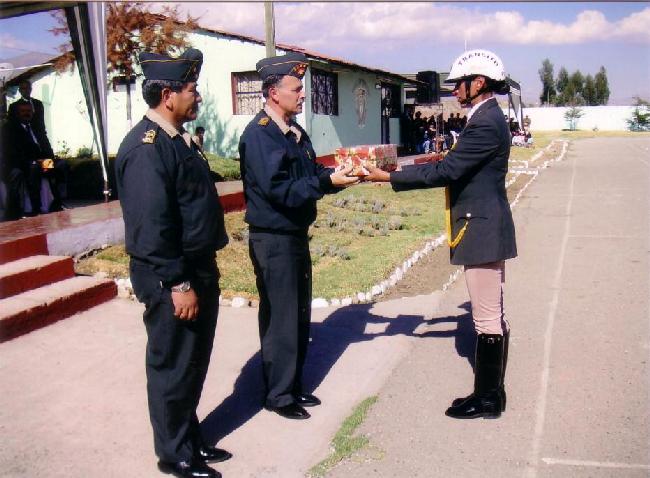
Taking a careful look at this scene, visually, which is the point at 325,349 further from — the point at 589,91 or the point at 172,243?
the point at 589,91

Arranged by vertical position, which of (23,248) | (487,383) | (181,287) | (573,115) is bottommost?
(487,383)

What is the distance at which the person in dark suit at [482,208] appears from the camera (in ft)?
13.0

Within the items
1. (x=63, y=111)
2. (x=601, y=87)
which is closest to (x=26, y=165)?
(x=63, y=111)

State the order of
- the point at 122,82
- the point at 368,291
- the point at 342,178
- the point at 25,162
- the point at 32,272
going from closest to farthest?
1. the point at 342,178
2. the point at 32,272
3. the point at 368,291
4. the point at 25,162
5. the point at 122,82

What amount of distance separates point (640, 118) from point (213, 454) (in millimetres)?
74275

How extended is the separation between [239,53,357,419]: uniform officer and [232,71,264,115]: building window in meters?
15.9

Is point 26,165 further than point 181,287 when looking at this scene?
Yes

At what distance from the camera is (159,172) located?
3.03 m

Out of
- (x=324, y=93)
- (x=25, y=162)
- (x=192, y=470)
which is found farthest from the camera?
(x=324, y=93)

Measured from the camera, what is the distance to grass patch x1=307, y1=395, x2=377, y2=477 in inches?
138

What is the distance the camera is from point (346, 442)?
12.3ft

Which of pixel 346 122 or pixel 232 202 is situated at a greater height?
pixel 346 122

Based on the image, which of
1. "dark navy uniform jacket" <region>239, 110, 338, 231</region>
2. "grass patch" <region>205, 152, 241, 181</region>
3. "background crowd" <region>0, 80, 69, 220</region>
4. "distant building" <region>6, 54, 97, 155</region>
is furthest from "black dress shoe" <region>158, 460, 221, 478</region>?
"distant building" <region>6, 54, 97, 155</region>

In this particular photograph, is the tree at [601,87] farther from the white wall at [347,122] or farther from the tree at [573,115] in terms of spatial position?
the white wall at [347,122]
